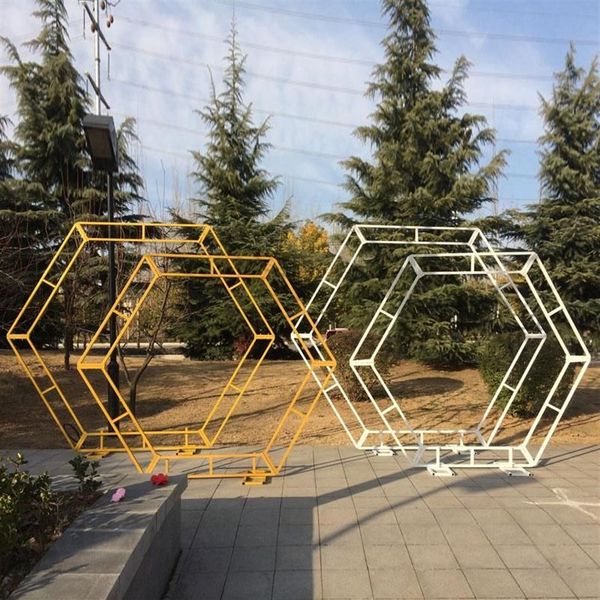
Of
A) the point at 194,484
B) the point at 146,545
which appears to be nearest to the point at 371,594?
the point at 146,545

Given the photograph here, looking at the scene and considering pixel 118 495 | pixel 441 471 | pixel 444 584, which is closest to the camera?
pixel 118 495

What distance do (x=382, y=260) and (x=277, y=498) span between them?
35.4 feet

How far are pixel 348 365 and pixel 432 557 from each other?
545cm

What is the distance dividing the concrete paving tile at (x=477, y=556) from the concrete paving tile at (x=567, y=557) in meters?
0.37

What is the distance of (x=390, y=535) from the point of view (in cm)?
398

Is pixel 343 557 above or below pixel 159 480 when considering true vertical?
below

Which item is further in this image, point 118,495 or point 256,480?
point 256,480

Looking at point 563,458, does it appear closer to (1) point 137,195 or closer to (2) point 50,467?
(2) point 50,467

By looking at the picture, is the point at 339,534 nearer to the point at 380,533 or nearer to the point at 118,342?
the point at 380,533

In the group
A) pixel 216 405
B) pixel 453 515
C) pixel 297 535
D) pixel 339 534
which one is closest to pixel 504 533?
pixel 453 515

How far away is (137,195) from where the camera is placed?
18.0m

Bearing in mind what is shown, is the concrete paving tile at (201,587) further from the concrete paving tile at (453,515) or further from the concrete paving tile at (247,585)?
the concrete paving tile at (453,515)

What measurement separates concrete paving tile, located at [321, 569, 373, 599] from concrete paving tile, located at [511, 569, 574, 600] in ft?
3.22

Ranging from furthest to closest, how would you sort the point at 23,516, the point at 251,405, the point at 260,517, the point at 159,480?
1. the point at 251,405
2. the point at 260,517
3. the point at 159,480
4. the point at 23,516
